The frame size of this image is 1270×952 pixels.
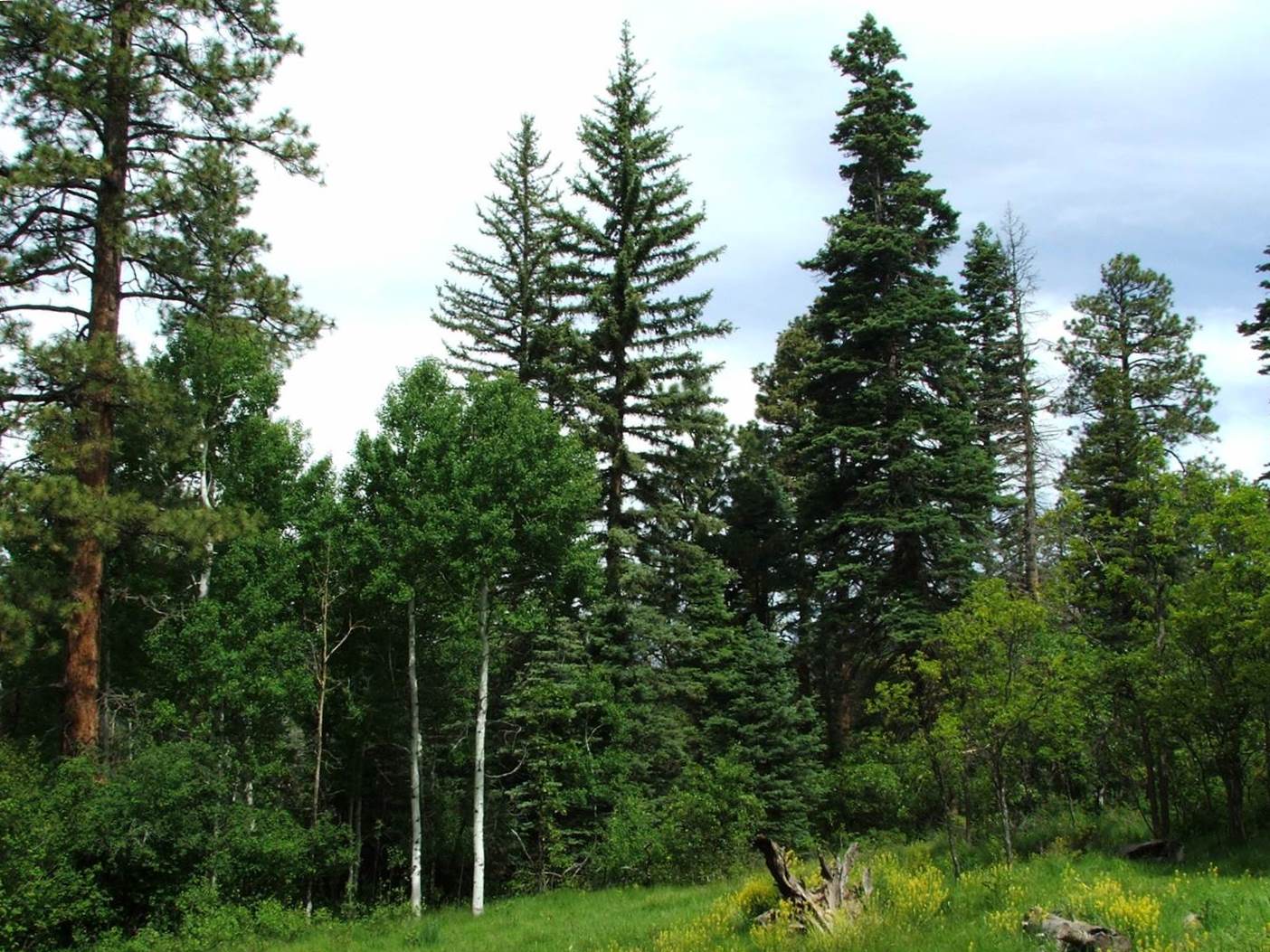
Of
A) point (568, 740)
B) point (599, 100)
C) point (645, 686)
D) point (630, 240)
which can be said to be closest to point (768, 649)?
point (645, 686)

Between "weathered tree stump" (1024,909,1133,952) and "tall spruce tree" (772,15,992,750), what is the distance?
13.7m

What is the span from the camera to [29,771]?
15148 mm

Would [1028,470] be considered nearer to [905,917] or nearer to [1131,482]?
[1131,482]

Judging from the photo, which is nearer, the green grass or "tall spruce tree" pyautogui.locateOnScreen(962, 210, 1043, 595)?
the green grass

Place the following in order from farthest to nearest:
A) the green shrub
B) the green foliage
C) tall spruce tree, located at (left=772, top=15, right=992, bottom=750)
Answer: tall spruce tree, located at (left=772, top=15, right=992, bottom=750)
the green foliage
the green shrub

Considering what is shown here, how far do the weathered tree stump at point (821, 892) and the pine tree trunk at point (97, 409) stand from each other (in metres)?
11.7

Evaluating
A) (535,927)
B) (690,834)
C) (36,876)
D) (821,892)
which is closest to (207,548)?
(36,876)

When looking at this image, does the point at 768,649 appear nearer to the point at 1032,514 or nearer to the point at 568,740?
the point at 568,740

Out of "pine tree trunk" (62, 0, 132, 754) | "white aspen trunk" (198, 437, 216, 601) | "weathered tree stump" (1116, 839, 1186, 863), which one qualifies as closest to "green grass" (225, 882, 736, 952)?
"pine tree trunk" (62, 0, 132, 754)

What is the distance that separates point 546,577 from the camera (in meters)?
21.9

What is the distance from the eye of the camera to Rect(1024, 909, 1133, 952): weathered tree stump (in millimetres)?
8109

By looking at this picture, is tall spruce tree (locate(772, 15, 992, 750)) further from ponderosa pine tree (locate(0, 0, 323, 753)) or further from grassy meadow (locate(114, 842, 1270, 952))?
ponderosa pine tree (locate(0, 0, 323, 753))

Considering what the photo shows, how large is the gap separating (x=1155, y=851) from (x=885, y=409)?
12.9m

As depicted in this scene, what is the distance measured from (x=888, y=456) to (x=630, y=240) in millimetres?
9033
